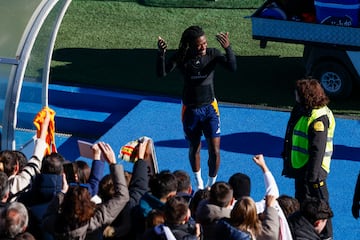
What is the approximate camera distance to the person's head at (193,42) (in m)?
8.95

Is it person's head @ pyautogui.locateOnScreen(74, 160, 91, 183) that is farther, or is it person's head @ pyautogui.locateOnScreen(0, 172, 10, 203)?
person's head @ pyautogui.locateOnScreen(74, 160, 91, 183)

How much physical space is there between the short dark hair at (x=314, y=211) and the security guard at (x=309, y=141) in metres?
1.13

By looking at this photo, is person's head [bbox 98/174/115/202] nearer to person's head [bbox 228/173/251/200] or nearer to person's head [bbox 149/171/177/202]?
person's head [bbox 149/171/177/202]

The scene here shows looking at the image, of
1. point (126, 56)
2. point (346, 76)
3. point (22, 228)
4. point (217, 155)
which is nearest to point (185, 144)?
point (217, 155)

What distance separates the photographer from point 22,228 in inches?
244

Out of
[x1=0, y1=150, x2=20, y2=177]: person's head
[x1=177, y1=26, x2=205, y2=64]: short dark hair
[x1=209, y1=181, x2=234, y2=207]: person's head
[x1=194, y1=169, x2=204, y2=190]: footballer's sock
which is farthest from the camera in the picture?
[x1=194, y1=169, x2=204, y2=190]: footballer's sock

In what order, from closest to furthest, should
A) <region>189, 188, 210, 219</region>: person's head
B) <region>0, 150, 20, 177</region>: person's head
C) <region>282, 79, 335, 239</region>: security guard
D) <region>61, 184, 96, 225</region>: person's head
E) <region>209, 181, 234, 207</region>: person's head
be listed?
<region>61, 184, 96, 225</region>: person's head, <region>209, 181, 234, 207</region>: person's head, <region>189, 188, 210, 219</region>: person's head, <region>0, 150, 20, 177</region>: person's head, <region>282, 79, 335, 239</region>: security guard

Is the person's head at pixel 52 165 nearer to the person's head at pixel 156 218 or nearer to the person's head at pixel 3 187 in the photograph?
the person's head at pixel 3 187

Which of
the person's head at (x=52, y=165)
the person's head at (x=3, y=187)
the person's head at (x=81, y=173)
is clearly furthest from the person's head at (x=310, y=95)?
the person's head at (x=3, y=187)

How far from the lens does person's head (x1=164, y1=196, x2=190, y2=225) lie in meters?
6.09

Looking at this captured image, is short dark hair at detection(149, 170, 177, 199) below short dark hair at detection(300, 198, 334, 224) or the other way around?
the other way around

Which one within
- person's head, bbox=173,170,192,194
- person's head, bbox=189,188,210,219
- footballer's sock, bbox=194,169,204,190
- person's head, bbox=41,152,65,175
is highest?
person's head, bbox=41,152,65,175

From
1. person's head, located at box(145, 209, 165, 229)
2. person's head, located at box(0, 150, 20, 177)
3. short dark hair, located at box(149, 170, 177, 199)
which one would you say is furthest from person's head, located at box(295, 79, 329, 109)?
person's head, located at box(0, 150, 20, 177)

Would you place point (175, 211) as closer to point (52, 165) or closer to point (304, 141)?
point (52, 165)
